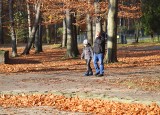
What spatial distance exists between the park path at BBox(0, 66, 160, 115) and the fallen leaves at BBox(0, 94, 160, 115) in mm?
362

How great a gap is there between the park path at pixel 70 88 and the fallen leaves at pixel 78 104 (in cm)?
36

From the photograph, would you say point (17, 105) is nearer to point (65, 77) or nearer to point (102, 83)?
point (102, 83)

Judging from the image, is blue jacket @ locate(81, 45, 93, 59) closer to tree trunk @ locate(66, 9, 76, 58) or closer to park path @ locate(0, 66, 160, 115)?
park path @ locate(0, 66, 160, 115)

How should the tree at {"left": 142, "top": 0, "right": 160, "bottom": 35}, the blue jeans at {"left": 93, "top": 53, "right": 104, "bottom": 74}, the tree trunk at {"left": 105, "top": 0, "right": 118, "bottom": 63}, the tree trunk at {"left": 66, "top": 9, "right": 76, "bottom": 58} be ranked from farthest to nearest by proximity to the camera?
the tree at {"left": 142, "top": 0, "right": 160, "bottom": 35} < the tree trunk at {"left": 66, "top": 9, "right": 76, "bottom": 58} < the tree trunk at {"left": 105, "top": 0, "right": 118, "bottom": 63} < the blue jeans at {"left": 93, "top": 53, "right": 104, "bottom": 74}

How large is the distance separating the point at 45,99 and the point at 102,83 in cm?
386

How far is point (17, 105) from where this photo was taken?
1055 cm

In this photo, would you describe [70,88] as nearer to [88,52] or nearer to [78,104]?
[78,104]

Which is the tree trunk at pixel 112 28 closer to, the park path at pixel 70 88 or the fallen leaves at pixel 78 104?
the park path at pixel 70 88

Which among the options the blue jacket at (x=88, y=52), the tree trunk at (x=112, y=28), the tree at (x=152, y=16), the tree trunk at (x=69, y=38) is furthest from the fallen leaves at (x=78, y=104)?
the tree at (x=152, y=16)

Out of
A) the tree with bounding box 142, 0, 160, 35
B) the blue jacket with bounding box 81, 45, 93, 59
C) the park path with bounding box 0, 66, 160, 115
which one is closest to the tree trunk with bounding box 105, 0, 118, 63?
the park path with bounding box 0, 66, 160, 115

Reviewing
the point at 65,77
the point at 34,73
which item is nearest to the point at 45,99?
the point at 65,77

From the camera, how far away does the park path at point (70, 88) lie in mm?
10184

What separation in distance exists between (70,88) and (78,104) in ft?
9.82

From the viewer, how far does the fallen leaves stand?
366 inches
